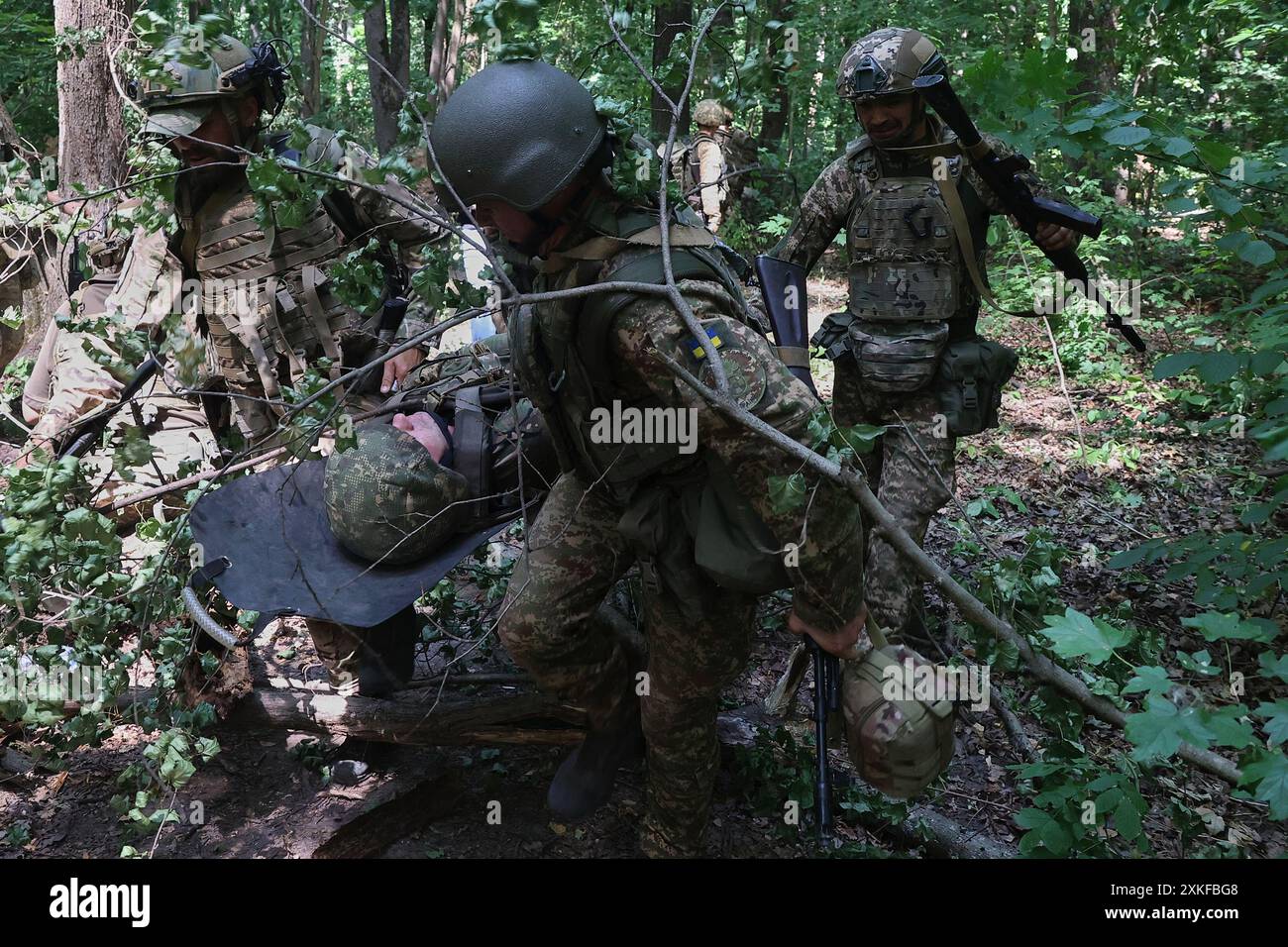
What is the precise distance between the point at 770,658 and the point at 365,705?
2032 mm

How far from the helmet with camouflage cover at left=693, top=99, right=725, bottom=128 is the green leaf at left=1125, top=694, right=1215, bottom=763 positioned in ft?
25.1

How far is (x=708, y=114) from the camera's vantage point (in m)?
8.72

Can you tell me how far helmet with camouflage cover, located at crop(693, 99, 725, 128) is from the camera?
343 inches

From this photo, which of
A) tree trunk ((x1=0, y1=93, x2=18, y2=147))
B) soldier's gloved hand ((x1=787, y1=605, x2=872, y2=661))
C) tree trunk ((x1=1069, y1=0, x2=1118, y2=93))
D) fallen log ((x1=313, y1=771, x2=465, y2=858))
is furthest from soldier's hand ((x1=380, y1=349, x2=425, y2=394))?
tree trunk ((x1=1069, y1=0, x2=1118, y2=93))

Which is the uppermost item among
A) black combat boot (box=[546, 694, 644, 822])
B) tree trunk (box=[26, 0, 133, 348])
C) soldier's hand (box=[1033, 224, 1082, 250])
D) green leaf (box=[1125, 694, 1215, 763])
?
tree trunk (box=[26, 0, 133, 348])

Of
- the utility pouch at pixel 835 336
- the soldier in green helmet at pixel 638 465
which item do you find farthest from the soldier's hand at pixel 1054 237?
the soldier in green helmet at pixel 638 465

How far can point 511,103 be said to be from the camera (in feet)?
8.35

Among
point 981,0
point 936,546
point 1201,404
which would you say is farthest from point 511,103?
point 981,0

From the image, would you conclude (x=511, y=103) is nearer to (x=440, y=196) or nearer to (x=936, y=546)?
(x=440, y=196)

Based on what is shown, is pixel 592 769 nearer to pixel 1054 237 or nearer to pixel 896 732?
pixel 896 732

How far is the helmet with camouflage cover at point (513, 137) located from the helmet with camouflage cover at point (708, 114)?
6.50 meters

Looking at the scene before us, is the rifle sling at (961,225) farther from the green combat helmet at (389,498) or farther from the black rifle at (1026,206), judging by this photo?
the green combat helmet at (389,498)

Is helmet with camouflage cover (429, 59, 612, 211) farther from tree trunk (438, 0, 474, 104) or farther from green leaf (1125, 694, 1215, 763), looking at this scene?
tree trunk (438, 0, 474, 104)

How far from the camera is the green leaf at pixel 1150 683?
2033 millimetres
